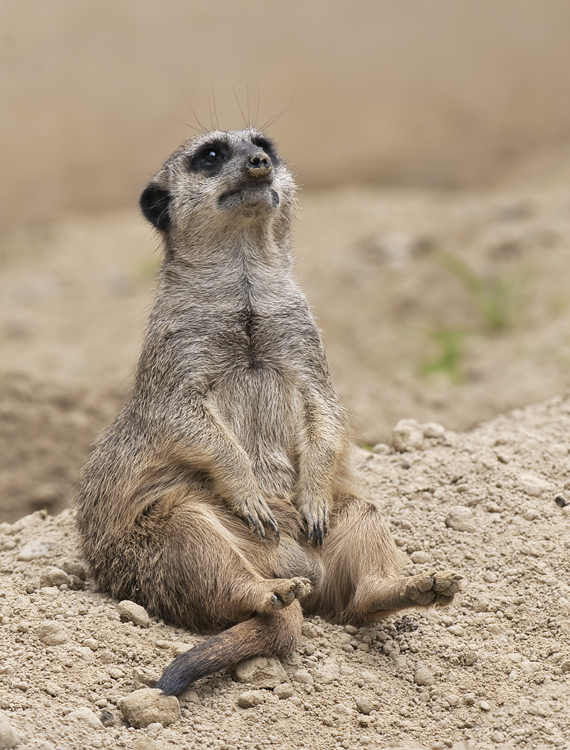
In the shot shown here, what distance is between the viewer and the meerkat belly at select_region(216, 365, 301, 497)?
3438 mm

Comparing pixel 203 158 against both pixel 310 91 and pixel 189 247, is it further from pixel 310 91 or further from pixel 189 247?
pixel 310 91

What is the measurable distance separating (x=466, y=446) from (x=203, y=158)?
1.75 meters

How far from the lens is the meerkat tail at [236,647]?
272 centimetres

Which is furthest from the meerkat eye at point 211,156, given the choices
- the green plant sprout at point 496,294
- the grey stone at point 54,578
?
the green plant sprout at point 496,294

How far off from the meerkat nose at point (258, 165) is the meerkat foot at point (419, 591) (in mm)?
1560

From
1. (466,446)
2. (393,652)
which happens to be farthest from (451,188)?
(393,652)

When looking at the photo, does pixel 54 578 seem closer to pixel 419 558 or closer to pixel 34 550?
pixel 34 550

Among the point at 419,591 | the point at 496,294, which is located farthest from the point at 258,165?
the point at 496,294

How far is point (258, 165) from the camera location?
3.48 m

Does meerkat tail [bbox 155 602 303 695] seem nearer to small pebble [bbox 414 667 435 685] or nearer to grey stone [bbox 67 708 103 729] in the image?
grey stone [bbox 67 708 103 729]

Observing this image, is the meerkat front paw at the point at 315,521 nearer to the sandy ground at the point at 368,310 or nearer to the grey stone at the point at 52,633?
the grey stone at the point at 52,633

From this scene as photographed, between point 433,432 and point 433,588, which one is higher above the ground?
point 433,432

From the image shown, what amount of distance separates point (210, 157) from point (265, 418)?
1.08 metres

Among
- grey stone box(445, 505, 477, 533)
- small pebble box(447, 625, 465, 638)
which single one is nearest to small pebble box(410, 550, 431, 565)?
grey stone box(445, 505, 477, 533)
